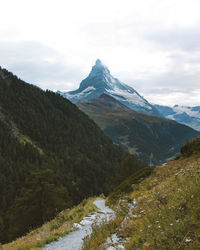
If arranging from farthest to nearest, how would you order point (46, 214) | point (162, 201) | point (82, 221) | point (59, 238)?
point (46, 214)
point (82, 221)
point (59, 238)
point (162, 201)

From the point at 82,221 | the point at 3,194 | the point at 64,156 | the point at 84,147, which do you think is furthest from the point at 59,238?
the point at 84,147

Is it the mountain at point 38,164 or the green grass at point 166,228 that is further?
the mountain at point 38,164

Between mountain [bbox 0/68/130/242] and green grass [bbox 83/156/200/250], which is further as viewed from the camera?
mountain [bbox 0/68/130/242]

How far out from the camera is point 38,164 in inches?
4771

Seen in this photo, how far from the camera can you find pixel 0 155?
11438 centimetres

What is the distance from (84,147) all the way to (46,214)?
150 meters

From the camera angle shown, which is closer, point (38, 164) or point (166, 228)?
point (166, 228)

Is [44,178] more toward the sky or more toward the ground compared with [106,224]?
more toward the ground

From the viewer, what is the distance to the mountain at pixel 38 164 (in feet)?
125

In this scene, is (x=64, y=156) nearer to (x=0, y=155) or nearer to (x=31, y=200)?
(x=0, y=155)

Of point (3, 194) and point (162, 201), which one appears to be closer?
point (162, 201)

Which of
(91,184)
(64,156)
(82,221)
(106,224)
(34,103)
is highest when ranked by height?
(34,103)

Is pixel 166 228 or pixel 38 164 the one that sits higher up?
pixel 166 228

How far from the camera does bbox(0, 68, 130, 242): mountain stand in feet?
125
